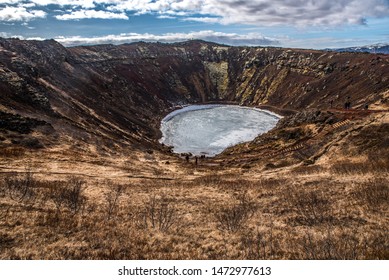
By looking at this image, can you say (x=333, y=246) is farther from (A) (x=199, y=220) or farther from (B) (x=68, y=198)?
(B) (x=68, y=198)

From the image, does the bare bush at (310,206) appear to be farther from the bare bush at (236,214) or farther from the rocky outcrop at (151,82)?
the rocky outcrop at (151,82)

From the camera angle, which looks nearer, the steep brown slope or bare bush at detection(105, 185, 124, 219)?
the steep brown slope

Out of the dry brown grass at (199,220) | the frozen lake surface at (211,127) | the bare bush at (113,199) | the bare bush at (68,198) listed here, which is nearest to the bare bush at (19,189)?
the dry brown grass at (199,220)

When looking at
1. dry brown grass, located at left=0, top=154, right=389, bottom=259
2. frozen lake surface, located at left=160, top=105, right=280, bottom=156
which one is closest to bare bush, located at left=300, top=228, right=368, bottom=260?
dry brown grass, located at left=0, top=154, right=389, bottom=259

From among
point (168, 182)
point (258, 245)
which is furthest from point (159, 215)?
point (168, 182)

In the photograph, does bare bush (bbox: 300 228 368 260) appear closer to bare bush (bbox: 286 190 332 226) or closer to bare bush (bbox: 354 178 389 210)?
bare bush (bbox: 286 190 332 226)

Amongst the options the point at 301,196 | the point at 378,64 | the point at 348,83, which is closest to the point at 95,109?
the point at 301,196

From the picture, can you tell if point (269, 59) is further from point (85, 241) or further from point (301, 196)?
point (85, 241)
